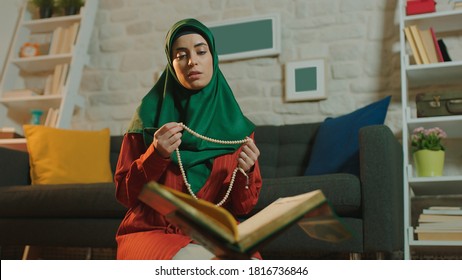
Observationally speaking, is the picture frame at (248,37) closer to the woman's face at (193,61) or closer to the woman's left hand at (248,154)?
the woman's face at (193,61)

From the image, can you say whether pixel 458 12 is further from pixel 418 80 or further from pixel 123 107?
pixel 123 107

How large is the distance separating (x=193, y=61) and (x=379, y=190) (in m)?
0.98

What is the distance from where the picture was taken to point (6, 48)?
3.72 m

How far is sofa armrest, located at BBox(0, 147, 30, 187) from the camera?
2.45m

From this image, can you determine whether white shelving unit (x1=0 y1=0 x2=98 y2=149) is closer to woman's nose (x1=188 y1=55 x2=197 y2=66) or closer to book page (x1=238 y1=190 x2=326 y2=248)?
woman's nose (x1=188 y1=55 x2=197 y2=66)

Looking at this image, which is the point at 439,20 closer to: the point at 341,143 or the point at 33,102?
the point at 341,143

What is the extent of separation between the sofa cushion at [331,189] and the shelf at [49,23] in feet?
7.30

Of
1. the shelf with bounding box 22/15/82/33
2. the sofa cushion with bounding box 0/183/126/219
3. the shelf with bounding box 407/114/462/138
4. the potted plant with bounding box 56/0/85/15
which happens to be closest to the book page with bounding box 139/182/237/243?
the sofa cushion with bounding box 0/183/126/219

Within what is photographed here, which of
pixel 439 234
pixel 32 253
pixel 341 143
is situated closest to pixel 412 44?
pixel 341 143

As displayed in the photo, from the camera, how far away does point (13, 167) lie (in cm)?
251

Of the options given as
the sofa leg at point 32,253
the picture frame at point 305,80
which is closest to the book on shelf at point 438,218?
the picture frame at point 305,80

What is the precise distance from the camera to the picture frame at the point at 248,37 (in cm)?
306
